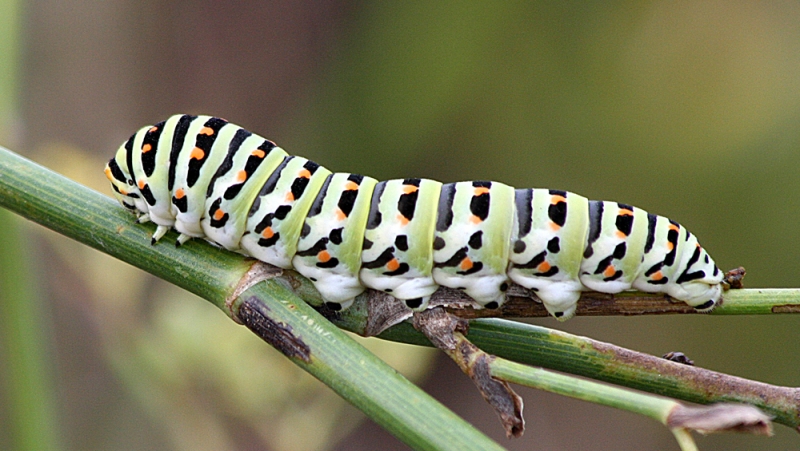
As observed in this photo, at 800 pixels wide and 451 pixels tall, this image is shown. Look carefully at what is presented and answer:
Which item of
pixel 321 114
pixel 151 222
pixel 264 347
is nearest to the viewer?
pixel 151 222

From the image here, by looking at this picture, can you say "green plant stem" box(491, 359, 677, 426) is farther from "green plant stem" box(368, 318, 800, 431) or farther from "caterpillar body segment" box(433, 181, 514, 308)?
"caterpillar body segment" box(433, 181, 514, 308)

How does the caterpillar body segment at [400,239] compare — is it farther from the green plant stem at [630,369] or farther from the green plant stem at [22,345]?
the green plant stem at [22,345]

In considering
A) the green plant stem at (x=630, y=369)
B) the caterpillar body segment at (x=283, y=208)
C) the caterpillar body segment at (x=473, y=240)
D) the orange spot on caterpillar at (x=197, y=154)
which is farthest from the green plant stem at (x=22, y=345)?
the green plant stem at (x=630, y=369)

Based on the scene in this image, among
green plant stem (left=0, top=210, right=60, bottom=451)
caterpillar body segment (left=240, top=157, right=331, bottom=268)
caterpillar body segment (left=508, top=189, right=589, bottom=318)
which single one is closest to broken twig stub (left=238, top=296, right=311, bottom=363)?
caterpillar body segment (left=240, top=157, right=331, bottom=268)

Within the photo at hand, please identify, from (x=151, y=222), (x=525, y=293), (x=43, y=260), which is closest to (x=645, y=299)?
(x=525, y=293)

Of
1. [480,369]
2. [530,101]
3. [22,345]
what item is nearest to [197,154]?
[22,345]

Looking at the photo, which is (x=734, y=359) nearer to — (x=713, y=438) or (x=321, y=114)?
(x=713, y=438)
